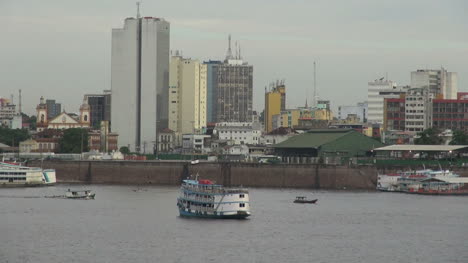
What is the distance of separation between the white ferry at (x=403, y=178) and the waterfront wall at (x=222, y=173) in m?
4.67

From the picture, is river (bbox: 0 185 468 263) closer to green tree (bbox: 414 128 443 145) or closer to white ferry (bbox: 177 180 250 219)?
white ferry (bbox: 177 180 250 219)

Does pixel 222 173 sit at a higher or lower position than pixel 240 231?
higher

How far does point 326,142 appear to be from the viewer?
16100 cm

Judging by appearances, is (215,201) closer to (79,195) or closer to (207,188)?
(207,188)

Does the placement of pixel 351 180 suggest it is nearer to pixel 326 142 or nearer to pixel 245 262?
pixel 326 142

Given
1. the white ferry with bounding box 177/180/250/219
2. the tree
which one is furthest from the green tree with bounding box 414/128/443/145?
the white ferry with bounding box 177/180/250/219

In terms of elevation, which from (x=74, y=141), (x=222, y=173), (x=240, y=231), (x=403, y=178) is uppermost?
(x=74, y=141)

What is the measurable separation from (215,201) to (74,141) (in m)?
102

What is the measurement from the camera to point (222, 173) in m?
151

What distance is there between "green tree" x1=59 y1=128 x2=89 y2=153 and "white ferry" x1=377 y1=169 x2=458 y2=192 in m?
68.0

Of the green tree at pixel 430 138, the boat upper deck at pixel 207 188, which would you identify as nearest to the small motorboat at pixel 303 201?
the boat upper deck at pixel 207 188

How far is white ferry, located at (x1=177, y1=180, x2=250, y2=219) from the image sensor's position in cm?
9644

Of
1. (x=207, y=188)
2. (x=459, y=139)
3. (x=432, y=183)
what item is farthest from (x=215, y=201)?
(x=459, y=139)

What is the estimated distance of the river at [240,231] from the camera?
75.6 meters
